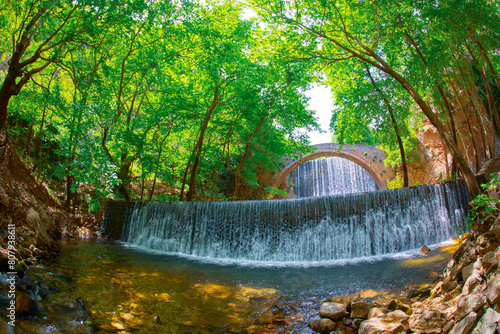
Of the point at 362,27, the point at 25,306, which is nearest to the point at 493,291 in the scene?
the point at 25,306

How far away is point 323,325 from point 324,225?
14.8ft

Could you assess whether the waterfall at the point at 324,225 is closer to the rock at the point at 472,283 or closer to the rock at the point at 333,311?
→ the rock at the point at 333,311

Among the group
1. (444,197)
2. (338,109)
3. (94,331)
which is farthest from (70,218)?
(444,197)

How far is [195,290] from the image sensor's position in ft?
13.7

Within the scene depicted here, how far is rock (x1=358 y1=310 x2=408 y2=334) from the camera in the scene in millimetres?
2500

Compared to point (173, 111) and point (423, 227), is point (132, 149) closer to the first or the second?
point (173, 111)

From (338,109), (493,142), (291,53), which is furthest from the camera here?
(338,109)

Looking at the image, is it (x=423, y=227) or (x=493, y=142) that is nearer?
(x=423, y=227)

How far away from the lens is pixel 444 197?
705 cm

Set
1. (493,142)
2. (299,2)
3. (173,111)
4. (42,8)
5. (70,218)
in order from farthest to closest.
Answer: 1. (173,111)
2. (70,218)
3. (493,142)
4. (299,2)
5. (42,8)

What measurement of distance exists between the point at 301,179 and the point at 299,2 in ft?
60.8

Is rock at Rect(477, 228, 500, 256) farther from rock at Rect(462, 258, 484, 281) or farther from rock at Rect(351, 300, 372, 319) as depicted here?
rock at Rect(351, 300, 372, 319)

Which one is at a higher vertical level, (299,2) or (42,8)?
(299,2)

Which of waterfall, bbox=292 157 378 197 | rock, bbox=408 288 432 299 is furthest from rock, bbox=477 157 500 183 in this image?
waterfall, bbox=292 157 378 197
